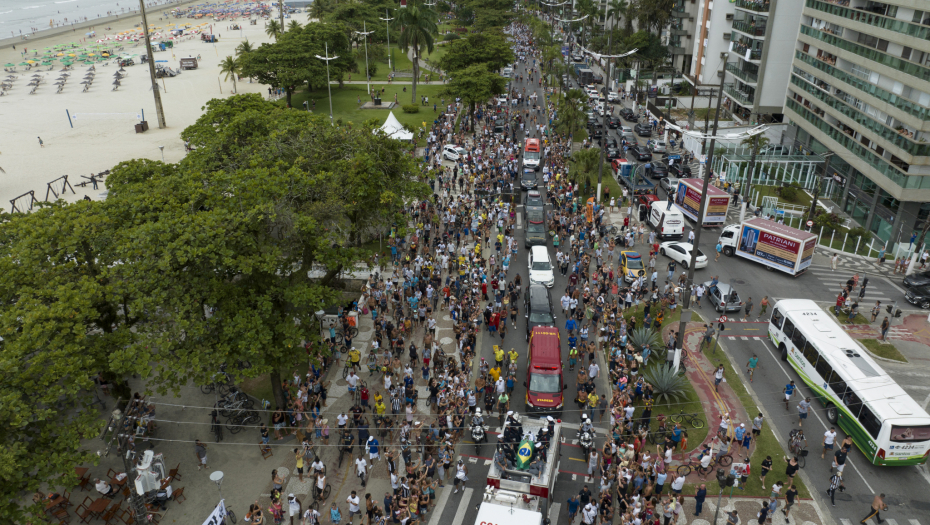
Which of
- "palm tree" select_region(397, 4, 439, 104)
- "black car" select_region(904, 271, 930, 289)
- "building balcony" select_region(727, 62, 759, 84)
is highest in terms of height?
"palm tree" select_region(397, 4, 439, 104)

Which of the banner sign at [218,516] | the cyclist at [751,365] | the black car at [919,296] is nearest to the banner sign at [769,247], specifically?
the black car at [919,296]

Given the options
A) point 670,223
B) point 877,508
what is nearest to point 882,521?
point 877,508

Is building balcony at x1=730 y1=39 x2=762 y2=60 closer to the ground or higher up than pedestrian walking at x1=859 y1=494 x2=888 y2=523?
higher up

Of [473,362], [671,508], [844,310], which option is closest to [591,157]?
[844,310]

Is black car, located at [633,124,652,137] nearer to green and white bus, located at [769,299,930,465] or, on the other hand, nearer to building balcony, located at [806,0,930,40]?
building balcony, located at [806,0,930,40]

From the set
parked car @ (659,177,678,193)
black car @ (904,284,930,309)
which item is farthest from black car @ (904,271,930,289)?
parked car @ (659,177,678,193)

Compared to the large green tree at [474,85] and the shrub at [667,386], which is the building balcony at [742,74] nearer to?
the large green tree at [474,85]
